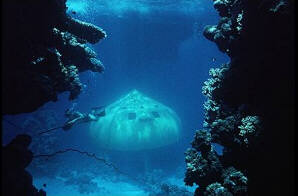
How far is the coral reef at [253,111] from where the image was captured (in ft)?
22.0

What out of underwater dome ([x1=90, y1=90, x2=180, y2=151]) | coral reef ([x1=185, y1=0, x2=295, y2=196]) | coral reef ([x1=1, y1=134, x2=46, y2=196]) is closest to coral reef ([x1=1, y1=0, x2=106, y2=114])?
coral reef ([x1=1, y1=134, x2=46, y2=196])

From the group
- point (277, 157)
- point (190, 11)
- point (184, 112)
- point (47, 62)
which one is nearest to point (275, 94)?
point (277, 157)

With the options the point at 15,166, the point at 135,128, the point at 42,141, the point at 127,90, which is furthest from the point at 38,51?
the point at 127,90

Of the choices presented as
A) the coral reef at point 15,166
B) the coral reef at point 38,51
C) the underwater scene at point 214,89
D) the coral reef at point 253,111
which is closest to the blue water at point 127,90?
the underwater scene at point 214,89

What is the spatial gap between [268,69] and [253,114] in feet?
4.35

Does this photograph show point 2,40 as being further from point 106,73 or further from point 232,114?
point 106,73

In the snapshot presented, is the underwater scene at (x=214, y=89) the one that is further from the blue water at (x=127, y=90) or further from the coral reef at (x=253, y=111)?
the blue water at (x=127, y=90)

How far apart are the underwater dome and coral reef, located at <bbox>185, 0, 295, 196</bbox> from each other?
1284 centimetres

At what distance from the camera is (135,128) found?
21828 millimetres

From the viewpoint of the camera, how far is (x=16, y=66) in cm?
710

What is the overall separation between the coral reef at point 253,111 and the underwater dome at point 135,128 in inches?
505

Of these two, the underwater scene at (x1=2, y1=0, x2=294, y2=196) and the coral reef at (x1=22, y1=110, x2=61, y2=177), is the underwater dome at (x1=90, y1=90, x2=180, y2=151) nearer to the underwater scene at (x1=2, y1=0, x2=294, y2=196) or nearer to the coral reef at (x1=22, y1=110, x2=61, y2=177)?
the coral reef at (x1=22, y1=110, x2=61, y2=177)

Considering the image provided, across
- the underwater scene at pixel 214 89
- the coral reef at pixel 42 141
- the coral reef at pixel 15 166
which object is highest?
the coral reef at pixel 42 141

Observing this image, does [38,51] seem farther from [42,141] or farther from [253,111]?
[42,141]
